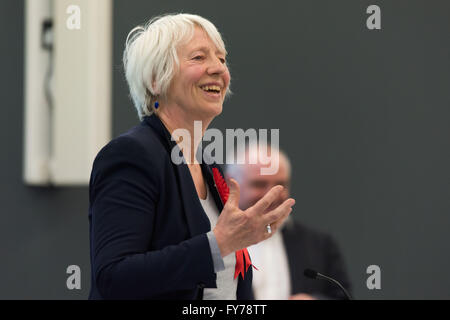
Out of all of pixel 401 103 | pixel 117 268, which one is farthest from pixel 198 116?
pixel 401 103

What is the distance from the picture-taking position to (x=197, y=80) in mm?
1409

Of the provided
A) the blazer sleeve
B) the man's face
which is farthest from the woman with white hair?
the man's face

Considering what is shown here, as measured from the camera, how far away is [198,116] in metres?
1.42

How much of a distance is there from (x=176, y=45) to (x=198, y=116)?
0.17 metres

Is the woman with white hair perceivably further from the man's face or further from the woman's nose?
the man's face

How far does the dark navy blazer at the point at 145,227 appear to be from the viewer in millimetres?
1148

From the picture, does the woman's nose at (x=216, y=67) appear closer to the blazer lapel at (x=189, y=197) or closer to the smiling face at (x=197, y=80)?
the smiling face at (x=197, y=80)

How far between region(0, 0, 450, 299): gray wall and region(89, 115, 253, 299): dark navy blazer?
236cm

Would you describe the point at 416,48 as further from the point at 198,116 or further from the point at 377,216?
the point at 198,116

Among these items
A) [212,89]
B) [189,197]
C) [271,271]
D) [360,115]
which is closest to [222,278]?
[189,197]

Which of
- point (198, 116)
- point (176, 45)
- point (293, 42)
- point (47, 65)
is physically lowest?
point (198, 116)

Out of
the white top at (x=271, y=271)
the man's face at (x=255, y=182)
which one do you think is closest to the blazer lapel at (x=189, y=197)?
the white top at (x=271, y=271)

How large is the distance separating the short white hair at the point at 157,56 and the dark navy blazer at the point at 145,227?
0.16 meters

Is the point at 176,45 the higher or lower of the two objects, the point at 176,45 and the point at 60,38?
the lower
